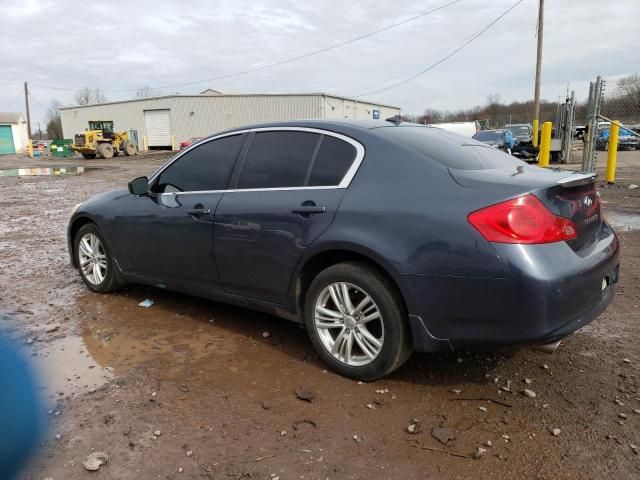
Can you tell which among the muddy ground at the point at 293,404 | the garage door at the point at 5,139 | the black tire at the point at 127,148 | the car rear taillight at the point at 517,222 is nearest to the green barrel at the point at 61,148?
the black tire at the point at 127,148

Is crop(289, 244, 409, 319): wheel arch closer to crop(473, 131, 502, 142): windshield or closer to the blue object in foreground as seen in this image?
the blue object in foreground

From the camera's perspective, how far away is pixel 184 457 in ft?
8.54

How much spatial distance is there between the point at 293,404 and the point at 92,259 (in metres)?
3.14

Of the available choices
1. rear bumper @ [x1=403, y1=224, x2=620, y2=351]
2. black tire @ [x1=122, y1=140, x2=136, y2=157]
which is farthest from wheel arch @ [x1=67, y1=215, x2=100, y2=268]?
black tire @ [x1=122, y1=140, x2=136, y2=157]

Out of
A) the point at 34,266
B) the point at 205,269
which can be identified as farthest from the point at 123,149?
the point at 205,269

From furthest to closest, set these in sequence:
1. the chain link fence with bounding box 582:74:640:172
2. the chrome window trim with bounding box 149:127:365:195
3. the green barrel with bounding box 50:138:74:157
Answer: the green barrel with bounding box 50:138:74:157, the chain link fence with bounding box 582:74:640:172, the chrome window trim with bounding box 149:127:365:195

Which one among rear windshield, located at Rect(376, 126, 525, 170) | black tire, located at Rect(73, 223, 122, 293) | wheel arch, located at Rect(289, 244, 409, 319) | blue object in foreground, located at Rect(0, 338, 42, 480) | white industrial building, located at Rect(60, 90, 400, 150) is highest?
white industrial building, located at Rect(60, 90, 400, 150)

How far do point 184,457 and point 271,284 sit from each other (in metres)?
1.33

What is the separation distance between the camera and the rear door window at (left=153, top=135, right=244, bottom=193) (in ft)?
13.3

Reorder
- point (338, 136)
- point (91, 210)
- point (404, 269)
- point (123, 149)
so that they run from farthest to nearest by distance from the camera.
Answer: point (123, 149) → point (91, 210) → point (338, 136) → point (404, 269)

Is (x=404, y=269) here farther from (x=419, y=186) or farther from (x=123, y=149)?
(x=123, y=149)

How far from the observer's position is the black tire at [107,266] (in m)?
5.00

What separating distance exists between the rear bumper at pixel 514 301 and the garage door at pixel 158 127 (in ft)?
153

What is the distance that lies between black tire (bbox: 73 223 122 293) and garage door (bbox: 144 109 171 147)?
43.3 meters
